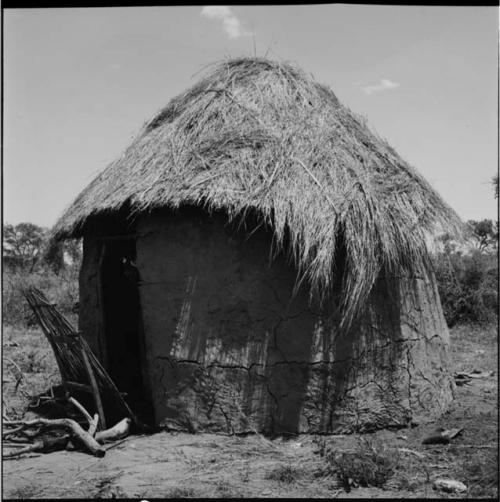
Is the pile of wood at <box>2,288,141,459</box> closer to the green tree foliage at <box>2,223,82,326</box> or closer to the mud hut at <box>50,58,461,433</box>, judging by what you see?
the mud hut at <box>50,58,461,433</box>

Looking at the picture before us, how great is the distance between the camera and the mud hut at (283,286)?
449cm

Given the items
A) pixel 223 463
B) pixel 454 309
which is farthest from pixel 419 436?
pixel 454 309

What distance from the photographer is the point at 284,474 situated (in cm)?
368

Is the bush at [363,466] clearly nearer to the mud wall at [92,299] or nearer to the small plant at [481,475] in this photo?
the small plant at [481,475]

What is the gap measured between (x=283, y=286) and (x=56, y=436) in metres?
2.13

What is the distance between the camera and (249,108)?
5.49m

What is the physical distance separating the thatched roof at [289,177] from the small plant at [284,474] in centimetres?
124

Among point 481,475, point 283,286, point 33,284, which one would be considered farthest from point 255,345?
point 33,284

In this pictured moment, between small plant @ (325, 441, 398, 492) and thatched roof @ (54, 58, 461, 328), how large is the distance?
1058 millimetres

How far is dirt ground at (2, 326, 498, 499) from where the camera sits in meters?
3.50

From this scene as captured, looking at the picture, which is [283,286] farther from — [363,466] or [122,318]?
[122,318]

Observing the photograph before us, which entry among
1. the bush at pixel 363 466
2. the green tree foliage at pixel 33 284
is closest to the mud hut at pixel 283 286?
the bush at pixel 363 466

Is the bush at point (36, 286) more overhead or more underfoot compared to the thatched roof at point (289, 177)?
more underfoot

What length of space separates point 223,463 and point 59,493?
41.6 inches
